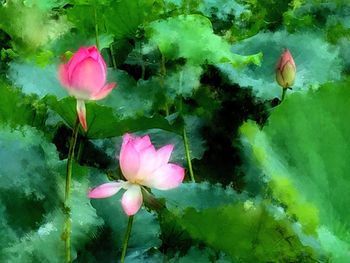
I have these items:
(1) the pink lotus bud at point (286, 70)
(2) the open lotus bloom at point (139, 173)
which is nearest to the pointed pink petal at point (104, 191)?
(2) the open lotus bloom at point (139, 173)

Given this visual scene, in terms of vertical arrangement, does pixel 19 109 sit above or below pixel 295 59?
above

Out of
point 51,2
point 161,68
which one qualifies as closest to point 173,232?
point 161,68

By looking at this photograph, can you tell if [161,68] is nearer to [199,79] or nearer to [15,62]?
[199,79]

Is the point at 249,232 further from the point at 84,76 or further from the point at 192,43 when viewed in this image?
the point at 192,43

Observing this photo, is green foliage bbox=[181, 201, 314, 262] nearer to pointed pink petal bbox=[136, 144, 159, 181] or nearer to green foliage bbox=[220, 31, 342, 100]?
pointed pink petal bbox=[136, 144, 159, 181]

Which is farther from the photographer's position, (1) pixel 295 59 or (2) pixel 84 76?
(1) pixel 295 59

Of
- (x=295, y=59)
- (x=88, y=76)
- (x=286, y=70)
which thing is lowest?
(x=295, y=59)

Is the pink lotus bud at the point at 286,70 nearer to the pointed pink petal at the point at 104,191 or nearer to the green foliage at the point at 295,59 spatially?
the green foliage at the point at 295,59

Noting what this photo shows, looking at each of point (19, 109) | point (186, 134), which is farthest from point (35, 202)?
point (186, 134)

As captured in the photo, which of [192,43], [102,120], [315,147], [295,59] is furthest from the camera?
[295,59]
